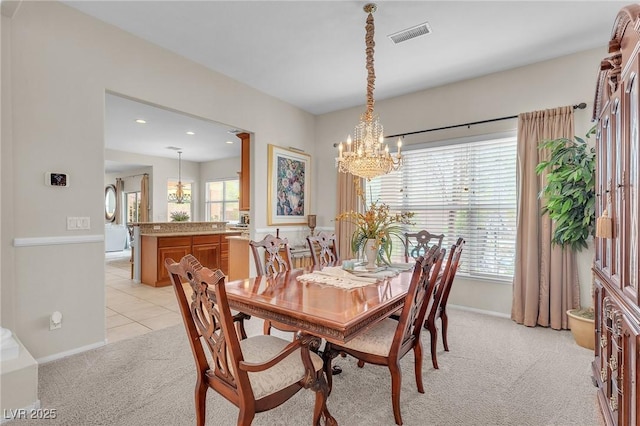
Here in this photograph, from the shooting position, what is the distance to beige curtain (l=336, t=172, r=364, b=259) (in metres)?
4.83

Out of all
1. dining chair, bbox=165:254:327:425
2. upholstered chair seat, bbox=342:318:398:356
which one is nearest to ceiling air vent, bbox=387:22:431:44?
upholstered chair seat, bbox=342:318:398:356

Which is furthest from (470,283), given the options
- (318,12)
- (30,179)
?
(30,179)

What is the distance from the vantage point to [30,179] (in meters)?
2.46

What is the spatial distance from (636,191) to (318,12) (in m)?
2.51

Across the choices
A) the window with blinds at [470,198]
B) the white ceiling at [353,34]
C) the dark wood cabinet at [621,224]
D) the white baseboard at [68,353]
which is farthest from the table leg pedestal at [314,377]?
the window with blinds at [470,198]

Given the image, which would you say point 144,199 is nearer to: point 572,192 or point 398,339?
point 398,339

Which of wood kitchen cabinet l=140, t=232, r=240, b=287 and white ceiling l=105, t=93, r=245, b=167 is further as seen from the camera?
wood kitchen cabinet l=140, t=232, r=240, b=287

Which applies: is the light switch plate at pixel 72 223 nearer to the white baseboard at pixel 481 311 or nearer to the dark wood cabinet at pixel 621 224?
the dark wood cabinet at pixel 621 224

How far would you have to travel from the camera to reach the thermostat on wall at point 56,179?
2.52 meters

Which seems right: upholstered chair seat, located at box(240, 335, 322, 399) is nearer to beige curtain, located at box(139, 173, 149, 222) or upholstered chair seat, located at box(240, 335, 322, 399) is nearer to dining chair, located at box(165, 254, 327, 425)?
dining chair, located at box(165, 254, 327, 425)

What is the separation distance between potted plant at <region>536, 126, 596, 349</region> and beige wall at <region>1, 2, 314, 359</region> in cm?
404

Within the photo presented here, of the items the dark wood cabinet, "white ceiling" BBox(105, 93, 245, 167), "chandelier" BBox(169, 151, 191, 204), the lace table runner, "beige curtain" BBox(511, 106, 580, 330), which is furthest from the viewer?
"chandelier" BBox(169, 151, 191, 204)

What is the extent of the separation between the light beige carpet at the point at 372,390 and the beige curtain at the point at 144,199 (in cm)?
635

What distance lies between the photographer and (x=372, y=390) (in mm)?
2162
